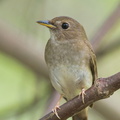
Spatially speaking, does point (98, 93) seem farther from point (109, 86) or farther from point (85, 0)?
point (85, 0)

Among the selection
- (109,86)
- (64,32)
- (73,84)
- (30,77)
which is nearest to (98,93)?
(109,86)

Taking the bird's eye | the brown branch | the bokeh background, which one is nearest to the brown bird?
the bird's eye

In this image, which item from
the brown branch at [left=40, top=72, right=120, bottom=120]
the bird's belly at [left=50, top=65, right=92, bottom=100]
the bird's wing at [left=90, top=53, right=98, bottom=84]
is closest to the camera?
the brown branch at [left=40, top=72, right=120, bottom=120]

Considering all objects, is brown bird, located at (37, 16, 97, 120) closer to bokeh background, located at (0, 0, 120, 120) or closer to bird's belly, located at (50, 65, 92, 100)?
bird's belly, located at (50, 65, 92, 100)

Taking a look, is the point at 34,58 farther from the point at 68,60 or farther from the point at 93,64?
the point at 93,64

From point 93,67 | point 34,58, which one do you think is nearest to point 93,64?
point 93,67

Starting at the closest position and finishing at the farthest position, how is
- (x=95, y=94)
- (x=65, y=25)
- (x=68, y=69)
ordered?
(x=95, y=94) → (x=68, y=69) → (x=65, y=25)
